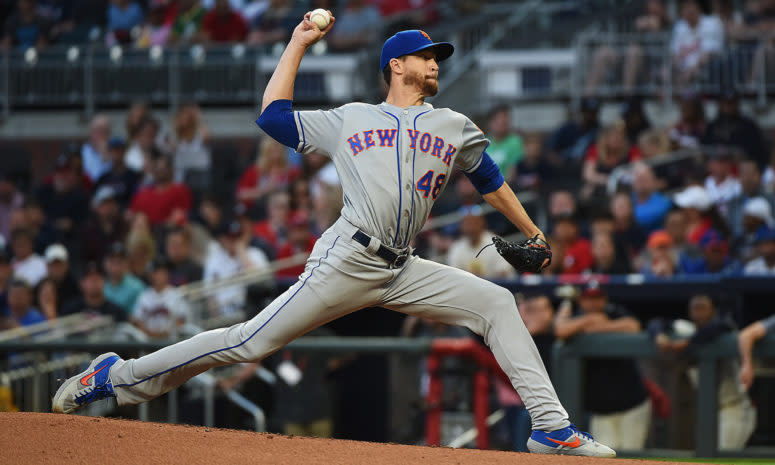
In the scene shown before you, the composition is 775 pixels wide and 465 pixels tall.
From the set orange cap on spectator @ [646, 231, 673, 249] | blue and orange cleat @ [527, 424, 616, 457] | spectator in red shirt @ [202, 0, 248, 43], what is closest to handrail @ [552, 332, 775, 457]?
orange cap on spectator @ [646, 231, 673, 249]

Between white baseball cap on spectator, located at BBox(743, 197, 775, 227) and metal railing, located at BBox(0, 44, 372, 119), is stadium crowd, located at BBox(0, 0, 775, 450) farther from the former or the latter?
metal railing, located at BBox(0, 44, 372, 119)

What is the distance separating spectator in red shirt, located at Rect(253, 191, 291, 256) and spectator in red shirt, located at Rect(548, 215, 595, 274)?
2780mm

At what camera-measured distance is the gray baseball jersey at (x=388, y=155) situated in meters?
4.49

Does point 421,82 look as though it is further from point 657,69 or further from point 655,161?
point 657,69

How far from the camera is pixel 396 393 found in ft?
27.9

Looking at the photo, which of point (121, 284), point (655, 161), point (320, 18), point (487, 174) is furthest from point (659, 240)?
point (121, 284)

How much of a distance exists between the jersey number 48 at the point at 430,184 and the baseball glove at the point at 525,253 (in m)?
0.31

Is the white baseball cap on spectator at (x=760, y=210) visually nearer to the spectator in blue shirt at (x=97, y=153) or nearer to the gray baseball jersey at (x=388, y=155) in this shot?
the gray baseball jersey at (x=388, y=155)

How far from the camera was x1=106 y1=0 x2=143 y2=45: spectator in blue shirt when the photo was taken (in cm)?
1549

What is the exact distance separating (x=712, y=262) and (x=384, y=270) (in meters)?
4.67

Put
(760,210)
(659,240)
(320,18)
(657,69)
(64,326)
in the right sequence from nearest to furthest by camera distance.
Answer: (320,18) < (659,240) < (760,210) < (64,326) < (657,69)

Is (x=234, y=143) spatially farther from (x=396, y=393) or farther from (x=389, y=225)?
(x=389, y=225)

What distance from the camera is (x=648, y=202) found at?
962cm

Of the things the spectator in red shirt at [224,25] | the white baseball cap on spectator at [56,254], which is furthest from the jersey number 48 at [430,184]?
the spectator in red shirt at [224,25]
